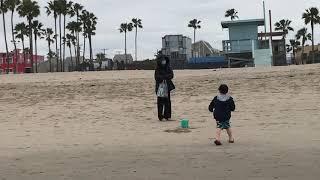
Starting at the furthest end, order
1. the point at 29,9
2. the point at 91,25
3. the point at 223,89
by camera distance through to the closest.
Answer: the point at 91,25
the point at 29,9
the point at 223,89

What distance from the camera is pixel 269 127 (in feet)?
37.1

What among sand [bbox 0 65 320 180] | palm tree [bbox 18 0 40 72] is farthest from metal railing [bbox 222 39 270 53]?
sand [bbox 0 65 320 180]

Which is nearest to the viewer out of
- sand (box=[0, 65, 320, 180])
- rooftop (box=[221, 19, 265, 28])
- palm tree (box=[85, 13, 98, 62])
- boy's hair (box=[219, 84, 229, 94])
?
sand (box=[0, 65, 320, 180])

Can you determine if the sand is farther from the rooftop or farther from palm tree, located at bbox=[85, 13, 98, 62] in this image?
palm tree, located at bbox=[85, 13, 98, 62]

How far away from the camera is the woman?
1289 cm

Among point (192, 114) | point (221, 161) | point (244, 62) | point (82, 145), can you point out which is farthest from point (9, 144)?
point (244, 62)

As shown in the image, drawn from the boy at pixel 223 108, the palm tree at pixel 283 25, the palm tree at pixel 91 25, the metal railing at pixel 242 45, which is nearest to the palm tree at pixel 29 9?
the palm tree at pixel 91 25

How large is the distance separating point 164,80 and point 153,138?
2779 mm

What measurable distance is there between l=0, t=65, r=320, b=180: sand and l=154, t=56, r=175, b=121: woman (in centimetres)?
30

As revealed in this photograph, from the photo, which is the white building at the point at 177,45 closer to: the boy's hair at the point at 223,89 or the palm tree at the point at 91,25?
the palm tree at the point at 91,25

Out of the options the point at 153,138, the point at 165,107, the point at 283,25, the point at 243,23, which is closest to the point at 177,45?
the point at 243,23

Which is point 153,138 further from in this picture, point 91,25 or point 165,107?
point 91,25

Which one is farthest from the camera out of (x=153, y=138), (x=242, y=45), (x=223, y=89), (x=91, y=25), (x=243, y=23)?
(x=91, y=25)

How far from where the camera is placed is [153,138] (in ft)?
33.9
